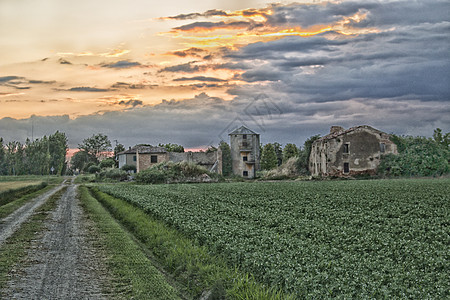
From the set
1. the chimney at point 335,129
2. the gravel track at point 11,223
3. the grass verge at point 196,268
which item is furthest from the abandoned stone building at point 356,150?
the grass verge at point 196,268

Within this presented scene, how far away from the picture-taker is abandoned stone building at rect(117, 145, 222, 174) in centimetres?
7794

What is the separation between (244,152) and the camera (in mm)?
81438

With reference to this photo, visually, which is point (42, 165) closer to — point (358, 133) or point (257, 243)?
point (358, 133)

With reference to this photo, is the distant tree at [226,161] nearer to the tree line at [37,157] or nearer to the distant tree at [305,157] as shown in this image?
the distant tree at [305,157]

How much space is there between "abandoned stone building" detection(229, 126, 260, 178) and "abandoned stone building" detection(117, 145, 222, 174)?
4.25 metres

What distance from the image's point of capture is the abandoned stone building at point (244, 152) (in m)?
80.8

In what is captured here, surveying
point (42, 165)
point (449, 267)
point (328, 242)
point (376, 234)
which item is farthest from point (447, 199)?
point (42, 165)

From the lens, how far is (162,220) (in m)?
19.2

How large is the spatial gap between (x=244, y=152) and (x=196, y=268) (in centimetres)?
7033

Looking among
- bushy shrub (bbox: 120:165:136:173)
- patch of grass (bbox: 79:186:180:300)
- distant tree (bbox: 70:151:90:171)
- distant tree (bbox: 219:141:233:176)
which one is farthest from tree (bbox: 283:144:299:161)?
patch of grass (bbox: 79:186:180:300)

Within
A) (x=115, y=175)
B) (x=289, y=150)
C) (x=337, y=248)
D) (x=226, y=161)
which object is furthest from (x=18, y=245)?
(x=289, y=150)

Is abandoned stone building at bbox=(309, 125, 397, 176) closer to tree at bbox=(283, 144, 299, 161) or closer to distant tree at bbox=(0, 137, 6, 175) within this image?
tree at bbox=(283, 144, 299, 161)

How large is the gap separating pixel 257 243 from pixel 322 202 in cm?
1425

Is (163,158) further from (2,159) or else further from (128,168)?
(2,159)
